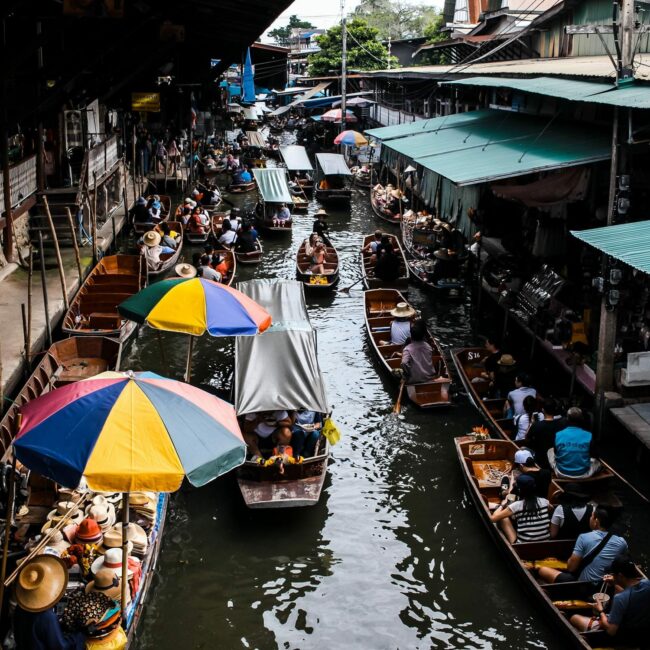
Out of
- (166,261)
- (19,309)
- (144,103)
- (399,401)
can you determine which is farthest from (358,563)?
(144,103)

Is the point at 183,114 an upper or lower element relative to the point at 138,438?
upper

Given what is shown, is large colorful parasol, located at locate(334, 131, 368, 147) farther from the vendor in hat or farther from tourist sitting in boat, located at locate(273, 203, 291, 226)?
the vendor in hat

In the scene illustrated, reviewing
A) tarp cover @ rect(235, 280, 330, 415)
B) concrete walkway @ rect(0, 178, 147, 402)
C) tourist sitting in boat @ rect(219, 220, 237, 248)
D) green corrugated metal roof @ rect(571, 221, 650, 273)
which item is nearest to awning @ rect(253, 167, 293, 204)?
tourist sitting in boat @ rect(219, 220, 237, 248)

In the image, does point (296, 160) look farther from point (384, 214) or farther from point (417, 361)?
point (417, 361)

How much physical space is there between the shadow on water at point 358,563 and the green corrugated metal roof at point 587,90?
524 cm

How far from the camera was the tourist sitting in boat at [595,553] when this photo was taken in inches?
295

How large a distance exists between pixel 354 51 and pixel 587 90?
44.7 metres

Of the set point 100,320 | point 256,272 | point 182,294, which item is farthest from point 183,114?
point 182,294

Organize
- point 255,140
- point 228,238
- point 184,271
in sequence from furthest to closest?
1. point 255,140
2. point 228,238
3. point 184,271

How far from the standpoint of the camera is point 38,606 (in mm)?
5949

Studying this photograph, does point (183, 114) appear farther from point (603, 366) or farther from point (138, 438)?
point (138, 438)

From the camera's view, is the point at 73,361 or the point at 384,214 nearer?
the point at 73,361

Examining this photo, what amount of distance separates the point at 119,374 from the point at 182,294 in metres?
3.26

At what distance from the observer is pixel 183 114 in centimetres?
3406
